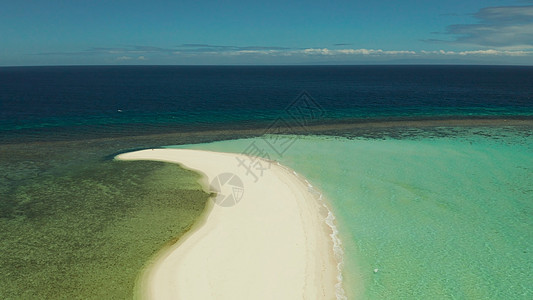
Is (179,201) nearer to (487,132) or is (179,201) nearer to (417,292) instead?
(417,292)

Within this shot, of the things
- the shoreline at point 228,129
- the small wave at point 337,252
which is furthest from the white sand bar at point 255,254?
the shoreline at point 228,129

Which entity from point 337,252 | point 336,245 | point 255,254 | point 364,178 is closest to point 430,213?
point 364,178

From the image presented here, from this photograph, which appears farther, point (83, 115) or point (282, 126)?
point (83, 115)

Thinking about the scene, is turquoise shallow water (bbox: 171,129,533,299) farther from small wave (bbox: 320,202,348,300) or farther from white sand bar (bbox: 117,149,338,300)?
white sand bar (bbox: 117,149,338,300)

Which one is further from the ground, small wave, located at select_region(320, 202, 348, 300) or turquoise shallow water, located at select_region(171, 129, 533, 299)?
turquoise shallow water, located at select_region(171, 129, 533, 299)

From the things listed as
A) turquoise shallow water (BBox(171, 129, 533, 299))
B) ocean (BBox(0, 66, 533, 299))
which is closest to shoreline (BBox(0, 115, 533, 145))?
ocean (BBox(0, 66, 533, 299))

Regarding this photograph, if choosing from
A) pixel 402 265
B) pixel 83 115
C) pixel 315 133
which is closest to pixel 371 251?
pixel 402 265
